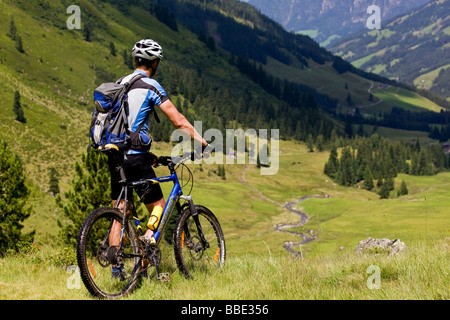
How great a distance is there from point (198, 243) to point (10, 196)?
35568 mm

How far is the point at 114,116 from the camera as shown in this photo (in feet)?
24.6

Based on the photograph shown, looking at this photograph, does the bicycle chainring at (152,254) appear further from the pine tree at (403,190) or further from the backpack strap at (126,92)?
the pine tree at (403,190)

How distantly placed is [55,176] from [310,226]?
7254 centimetres

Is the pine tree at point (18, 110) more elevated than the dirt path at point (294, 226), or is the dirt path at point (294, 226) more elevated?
the pine tree at point (18, 110)

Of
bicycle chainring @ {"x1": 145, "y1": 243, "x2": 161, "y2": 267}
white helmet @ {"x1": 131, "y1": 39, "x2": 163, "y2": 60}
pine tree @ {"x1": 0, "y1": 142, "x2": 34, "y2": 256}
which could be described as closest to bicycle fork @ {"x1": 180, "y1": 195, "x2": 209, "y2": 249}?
bicycle chainring @ {"x1": 145, "y1": 243, "x2": 161, "y2": 267}

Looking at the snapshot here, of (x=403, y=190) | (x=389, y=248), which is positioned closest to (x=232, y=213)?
(x=403, y=190)

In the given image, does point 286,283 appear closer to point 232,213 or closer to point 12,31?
point 232,213

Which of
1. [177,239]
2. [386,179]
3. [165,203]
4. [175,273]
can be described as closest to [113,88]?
[165,203]

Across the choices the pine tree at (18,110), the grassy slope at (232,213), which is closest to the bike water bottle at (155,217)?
the grassy slope at (232,213)

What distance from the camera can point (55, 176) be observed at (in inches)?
4119

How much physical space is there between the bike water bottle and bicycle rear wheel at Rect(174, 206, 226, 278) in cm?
52

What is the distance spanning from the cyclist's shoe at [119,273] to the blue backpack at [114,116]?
7.66ft

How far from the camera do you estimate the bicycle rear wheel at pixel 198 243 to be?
26.8 ft
